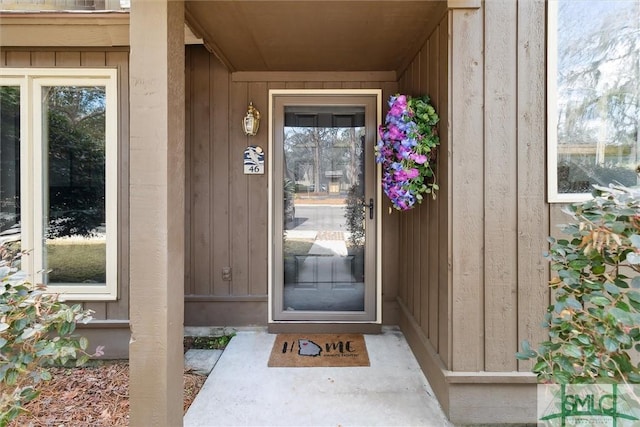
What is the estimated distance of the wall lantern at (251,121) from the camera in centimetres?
306

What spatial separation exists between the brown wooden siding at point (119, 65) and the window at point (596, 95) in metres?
2.86

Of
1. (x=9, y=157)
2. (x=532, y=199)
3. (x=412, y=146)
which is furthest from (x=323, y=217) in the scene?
(x=9, y=157)

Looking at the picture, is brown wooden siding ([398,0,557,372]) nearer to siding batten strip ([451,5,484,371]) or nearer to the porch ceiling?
siding batten strip ([451,5,484,371])

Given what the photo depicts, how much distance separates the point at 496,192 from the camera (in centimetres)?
198

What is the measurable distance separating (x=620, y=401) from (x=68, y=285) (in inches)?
130

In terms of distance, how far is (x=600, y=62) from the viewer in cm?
203

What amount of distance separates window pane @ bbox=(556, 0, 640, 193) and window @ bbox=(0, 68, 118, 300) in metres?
2.99

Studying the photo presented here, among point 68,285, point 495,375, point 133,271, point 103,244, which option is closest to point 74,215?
point 103,244

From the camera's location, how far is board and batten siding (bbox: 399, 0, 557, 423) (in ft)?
6.40

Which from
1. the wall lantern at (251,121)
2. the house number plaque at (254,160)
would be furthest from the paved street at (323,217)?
the wall lantern at (251,121)

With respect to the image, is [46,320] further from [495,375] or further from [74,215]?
[495,375]

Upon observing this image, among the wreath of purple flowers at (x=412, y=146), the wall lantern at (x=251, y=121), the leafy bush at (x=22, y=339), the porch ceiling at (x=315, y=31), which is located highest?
the porch ceiling at (x=315, y=31)

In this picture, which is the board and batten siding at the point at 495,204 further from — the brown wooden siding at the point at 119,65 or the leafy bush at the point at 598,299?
the brown wooden siding at the point at 119,65

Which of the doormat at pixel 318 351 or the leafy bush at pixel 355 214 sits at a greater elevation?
the leafy bush at pixel 355 214
